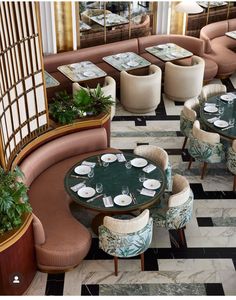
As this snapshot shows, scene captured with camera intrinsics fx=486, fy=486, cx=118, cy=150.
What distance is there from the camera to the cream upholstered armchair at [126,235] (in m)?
5.69

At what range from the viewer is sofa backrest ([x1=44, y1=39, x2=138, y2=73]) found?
9.61 m

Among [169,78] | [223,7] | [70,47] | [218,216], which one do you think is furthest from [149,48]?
[218,216]

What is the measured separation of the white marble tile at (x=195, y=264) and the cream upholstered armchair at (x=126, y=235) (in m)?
0.44

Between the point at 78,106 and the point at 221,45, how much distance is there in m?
5.19

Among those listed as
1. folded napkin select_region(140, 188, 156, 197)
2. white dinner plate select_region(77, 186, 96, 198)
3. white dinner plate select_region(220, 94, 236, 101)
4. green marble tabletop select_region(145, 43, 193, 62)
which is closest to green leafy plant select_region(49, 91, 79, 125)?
white dinner plate select_region(77, 186, 96, 198)

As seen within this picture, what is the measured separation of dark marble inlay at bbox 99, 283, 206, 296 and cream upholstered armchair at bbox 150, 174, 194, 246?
0.73 metres

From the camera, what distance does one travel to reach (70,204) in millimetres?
6977

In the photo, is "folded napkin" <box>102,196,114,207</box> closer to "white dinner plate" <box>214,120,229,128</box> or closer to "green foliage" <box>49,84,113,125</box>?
"green foliage" <box>49,84,113,125</box>

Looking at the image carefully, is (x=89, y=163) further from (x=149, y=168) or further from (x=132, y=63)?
(x=132, y=63)

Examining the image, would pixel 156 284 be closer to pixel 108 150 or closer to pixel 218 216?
pixel 218 216

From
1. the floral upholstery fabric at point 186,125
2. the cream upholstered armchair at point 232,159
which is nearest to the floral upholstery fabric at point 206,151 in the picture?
the cream upholstered armchair at point 232,159

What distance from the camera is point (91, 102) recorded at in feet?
25.2

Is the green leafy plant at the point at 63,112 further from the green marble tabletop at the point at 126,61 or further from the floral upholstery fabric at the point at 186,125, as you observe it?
the green marble tabletop at the point at 126,61

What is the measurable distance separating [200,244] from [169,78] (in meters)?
4.30
